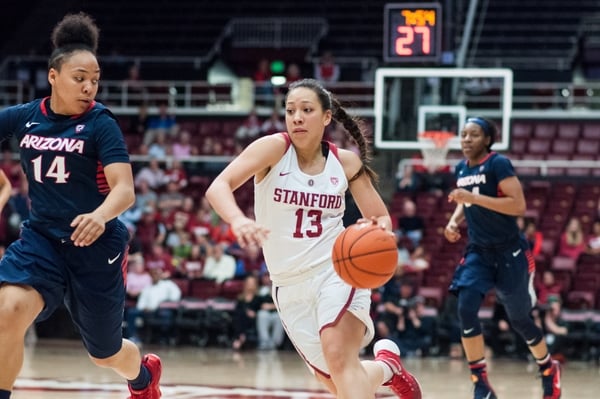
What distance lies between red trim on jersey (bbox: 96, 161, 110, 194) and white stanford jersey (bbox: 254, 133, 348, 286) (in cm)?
78

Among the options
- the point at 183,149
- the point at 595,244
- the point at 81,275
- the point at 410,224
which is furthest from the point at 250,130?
the point at 81,275

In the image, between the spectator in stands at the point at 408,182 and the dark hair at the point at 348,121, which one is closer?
the dark hair at the point at 348,121

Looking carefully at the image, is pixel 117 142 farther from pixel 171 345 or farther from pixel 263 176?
pixel 171 345

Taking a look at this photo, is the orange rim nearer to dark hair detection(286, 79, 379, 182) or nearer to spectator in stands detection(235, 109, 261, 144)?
spectator in stands detection(235, 109, 261, 144)

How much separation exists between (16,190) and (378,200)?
12669 mm

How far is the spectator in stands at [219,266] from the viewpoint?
15.5 m

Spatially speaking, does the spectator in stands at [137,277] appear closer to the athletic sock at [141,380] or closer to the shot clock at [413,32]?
the shot clock at [413,32]

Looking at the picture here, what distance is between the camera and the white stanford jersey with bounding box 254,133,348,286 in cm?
567

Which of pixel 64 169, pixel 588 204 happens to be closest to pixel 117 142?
pixel 64 169

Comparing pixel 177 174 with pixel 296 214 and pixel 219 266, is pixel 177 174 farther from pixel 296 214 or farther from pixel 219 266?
pixel 296 214

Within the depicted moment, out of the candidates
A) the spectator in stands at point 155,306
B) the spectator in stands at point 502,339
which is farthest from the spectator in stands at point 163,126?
the spectator in stands at point 502,339

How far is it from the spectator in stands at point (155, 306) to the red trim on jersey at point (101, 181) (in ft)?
31.3

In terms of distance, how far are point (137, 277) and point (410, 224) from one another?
3923mm

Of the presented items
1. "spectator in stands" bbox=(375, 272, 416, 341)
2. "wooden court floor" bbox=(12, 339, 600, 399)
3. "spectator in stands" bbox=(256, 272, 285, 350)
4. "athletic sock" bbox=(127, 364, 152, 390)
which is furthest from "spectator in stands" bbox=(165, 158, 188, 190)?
"athletic sock" bbox=(127, 364, 152, 390)
